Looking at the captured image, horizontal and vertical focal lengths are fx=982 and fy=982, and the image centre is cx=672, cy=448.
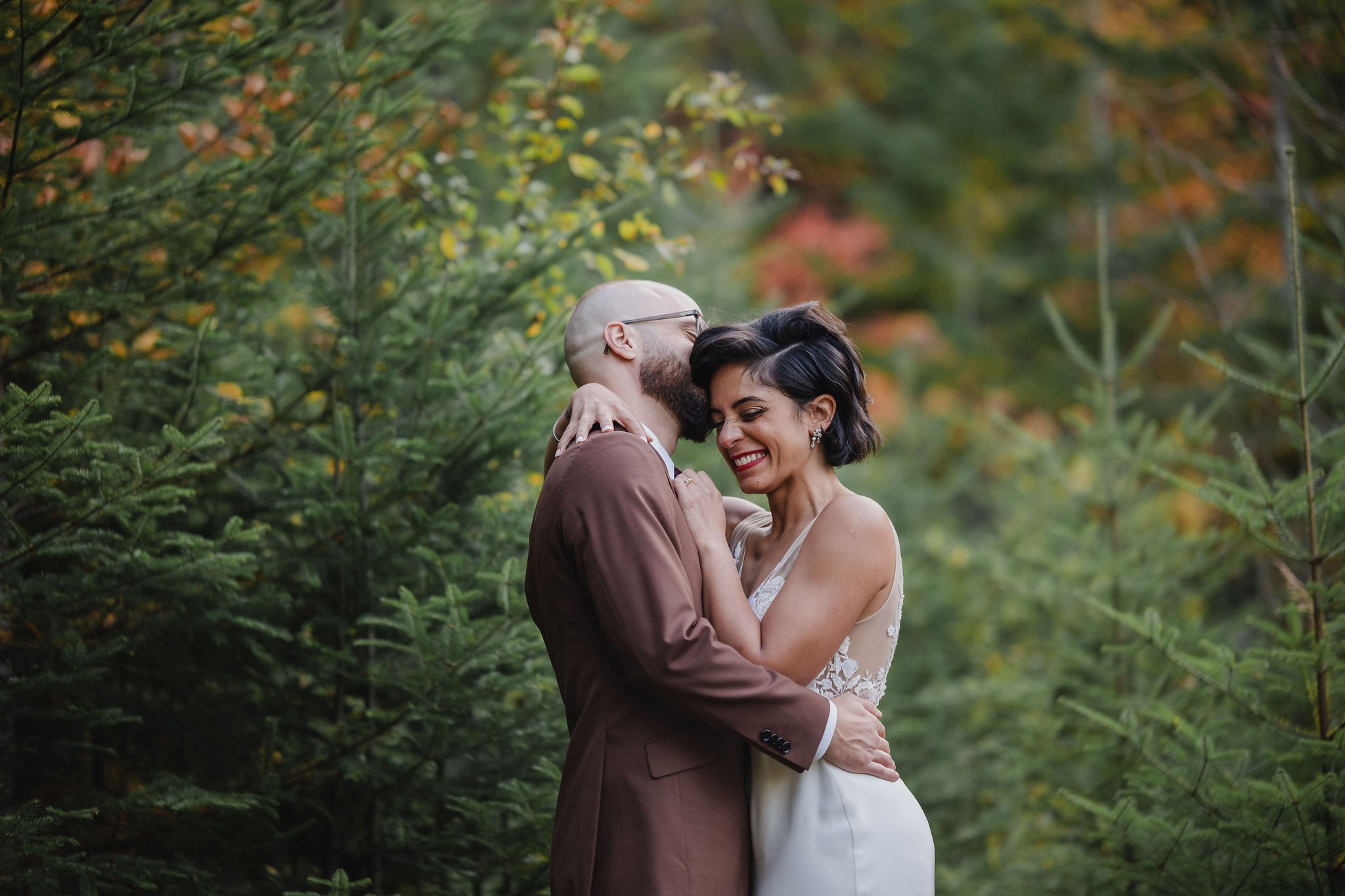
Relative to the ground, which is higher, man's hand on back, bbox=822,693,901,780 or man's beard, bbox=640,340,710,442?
man's beard, bbox=640,340,710,442

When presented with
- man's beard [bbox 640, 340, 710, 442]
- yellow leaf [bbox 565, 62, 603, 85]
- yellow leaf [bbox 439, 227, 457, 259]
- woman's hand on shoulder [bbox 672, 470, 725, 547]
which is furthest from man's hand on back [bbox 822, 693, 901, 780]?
yellow leaf [bbox 565, 62, 603, 85]

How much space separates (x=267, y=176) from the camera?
3312 millimetres

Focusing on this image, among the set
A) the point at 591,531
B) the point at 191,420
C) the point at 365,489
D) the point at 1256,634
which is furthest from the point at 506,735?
the point at 1256,634

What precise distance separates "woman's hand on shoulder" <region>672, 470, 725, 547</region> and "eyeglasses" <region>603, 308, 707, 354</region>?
422 millimetres

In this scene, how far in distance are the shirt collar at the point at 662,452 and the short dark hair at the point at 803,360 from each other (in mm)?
222

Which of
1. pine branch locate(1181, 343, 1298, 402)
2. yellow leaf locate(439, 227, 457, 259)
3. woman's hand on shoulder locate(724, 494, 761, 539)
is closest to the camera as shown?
pine branch locate(1181, 343, 1298, 402)

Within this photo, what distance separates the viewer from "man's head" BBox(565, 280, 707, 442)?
2.79 meters

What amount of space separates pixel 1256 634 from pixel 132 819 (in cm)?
612

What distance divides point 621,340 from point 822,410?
61 cm

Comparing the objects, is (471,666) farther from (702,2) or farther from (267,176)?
(702,2)

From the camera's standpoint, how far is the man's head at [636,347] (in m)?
2.79

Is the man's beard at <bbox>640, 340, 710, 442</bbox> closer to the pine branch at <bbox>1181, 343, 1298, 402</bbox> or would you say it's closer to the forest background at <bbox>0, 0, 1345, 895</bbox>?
the forest background at <bbox>0, 0, 1345, 895</bbox>

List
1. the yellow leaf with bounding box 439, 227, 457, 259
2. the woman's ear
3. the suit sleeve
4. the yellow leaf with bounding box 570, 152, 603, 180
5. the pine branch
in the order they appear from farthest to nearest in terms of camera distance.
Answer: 1. the yellow leaf with bounding box 570, 152, 603, 180
2. the yellow leaf with bounding box 439, 227, 457, 259
3. the pine branch
4. the woman's ear
5. the suit sleeve

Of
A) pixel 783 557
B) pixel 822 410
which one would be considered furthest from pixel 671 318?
pixel 783 557
